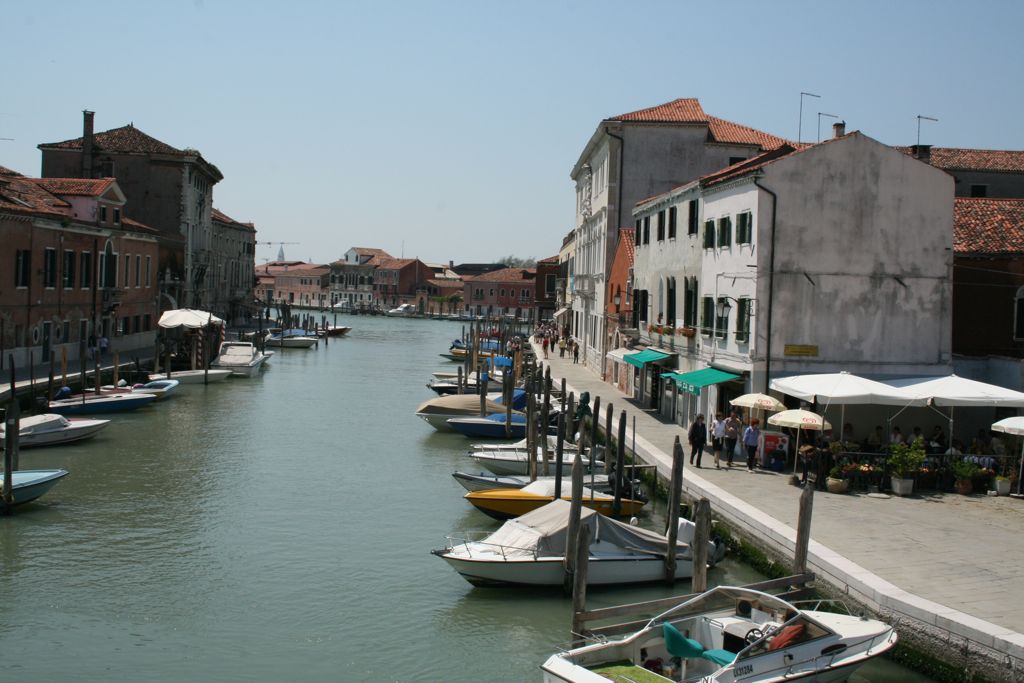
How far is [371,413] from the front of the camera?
35156 mm

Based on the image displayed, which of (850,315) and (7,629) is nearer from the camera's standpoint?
(7,629)

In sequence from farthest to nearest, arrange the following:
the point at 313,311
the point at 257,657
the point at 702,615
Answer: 1. the point at 313,311
2. the point at 257,657
3. the point at 702,615

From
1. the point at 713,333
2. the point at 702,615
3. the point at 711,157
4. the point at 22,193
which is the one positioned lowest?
the point at 702,615

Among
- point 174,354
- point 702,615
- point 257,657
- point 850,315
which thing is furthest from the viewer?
point 174,354

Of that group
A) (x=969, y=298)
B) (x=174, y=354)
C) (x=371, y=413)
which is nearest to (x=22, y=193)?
(x=174, y=354)

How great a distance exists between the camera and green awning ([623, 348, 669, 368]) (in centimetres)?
2733

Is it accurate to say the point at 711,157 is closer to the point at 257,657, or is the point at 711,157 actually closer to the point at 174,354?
the point at 174,354

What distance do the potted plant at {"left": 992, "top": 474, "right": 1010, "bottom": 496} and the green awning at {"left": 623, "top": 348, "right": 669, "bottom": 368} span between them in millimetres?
10904

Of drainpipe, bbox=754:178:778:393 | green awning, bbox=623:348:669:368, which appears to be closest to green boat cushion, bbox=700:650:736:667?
drainpipe, bbox=754:178:778:393

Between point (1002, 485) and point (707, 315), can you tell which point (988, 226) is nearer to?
point (707, 315)

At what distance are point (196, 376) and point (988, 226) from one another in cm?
2870

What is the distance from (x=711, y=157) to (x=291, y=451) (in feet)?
68.2

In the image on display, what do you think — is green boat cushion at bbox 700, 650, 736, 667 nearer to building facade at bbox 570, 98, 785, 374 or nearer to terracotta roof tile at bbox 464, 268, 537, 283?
building facade at bbox 570, 98, 785, 374

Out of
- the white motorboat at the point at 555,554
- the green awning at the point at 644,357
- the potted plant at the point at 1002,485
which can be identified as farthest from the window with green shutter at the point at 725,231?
the white motorboat at the point at 555,554
